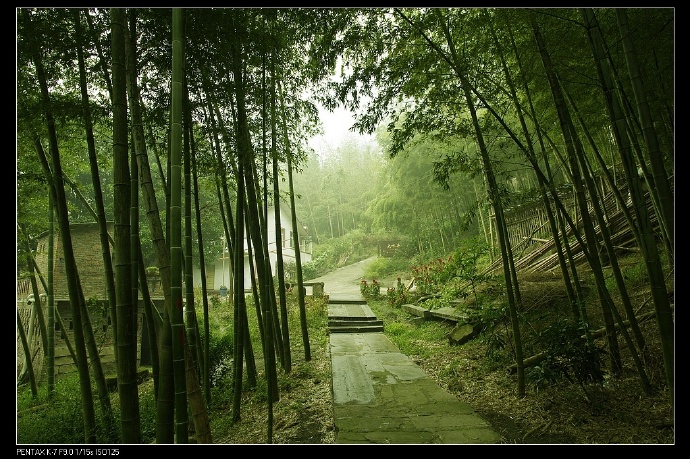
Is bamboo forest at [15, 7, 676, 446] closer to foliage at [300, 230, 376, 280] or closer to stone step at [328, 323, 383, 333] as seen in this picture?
stone step at [328, 323, 383, 333]

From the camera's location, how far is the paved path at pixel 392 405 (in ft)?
8.03

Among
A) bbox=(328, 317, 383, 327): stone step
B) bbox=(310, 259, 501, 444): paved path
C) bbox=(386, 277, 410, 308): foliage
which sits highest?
bbox=(386, 277, 410, 308): foliage

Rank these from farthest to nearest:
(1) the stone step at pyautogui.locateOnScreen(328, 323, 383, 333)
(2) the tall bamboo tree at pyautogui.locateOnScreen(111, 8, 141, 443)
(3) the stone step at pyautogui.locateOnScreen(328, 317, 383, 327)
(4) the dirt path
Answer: (4) the dirt path < (3) the stone step at pyautogui.locateOnScreen(328, 317, 383, 327) < (1) the stone step at pyautogui.locateOnScreen(328, 323, 383, 333) < (2) the tall bamboo tree at pyautogui.locateOnScreen(111, 8, 141, 443)

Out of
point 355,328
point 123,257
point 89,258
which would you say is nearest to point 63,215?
point 123,257

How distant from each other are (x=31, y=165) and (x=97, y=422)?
118 inches

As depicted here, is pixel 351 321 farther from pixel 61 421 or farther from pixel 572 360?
pixel 572 360

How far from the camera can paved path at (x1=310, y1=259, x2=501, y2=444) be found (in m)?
2.45

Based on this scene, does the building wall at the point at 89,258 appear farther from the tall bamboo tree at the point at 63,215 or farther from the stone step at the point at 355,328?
the tall bamboo tree at the point at 63,215

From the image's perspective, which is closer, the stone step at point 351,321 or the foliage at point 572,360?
the foliage at point 572,360

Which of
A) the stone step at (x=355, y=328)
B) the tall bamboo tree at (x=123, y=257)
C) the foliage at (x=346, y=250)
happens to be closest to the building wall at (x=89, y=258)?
the stone step at (x=355, y=328)

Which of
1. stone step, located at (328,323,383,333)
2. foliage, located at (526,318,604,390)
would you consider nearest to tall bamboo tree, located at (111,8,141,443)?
foliage, located at (526,318,604,390)

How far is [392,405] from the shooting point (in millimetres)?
3049

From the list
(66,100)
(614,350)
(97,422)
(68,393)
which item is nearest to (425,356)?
(614,350)
